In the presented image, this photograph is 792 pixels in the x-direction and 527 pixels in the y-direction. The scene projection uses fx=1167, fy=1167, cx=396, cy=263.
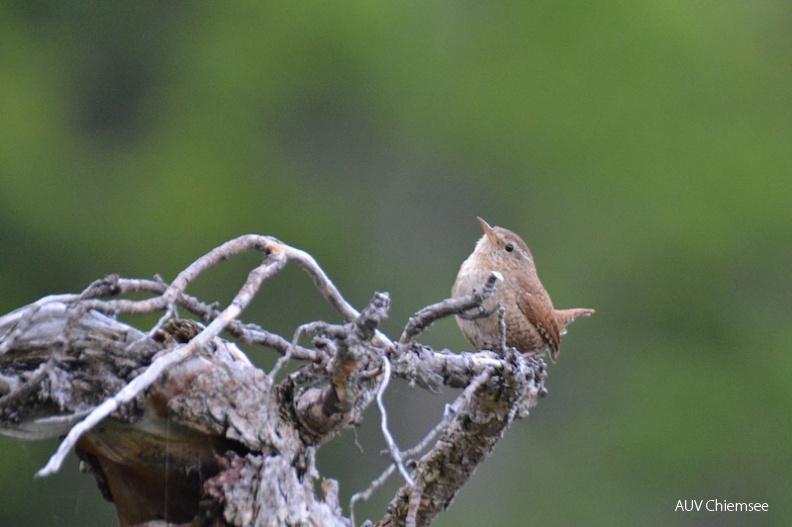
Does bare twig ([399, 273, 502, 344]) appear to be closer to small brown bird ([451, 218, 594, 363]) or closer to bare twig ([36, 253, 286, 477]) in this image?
bare twig ([36, 253, 286, 477])

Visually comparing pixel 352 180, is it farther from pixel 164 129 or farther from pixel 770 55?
pixel 770 55

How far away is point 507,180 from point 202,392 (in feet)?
30.7

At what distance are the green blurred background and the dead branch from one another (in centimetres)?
759

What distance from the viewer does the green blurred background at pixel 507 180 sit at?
423 inches

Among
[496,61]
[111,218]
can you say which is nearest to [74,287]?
[111,218]

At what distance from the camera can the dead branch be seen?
2244 millimetres

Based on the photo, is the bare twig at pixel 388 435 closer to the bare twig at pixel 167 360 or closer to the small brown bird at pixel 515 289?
the bare twig at pixel 167 360

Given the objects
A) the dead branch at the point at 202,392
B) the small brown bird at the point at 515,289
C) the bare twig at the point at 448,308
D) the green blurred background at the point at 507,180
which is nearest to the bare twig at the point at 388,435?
the dead branch at the point at 202,392

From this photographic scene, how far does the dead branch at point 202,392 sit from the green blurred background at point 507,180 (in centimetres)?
759

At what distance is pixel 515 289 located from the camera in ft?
16.3

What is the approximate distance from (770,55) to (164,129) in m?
6.68

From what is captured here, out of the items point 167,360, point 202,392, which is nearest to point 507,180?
point 202,392

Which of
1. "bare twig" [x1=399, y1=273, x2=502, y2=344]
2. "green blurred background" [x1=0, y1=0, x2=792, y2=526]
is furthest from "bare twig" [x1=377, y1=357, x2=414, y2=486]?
"green blurred background" [x1=0, y1=0, x2=792, y2=526]

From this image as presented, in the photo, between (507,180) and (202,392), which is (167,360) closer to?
A: (202,392)
